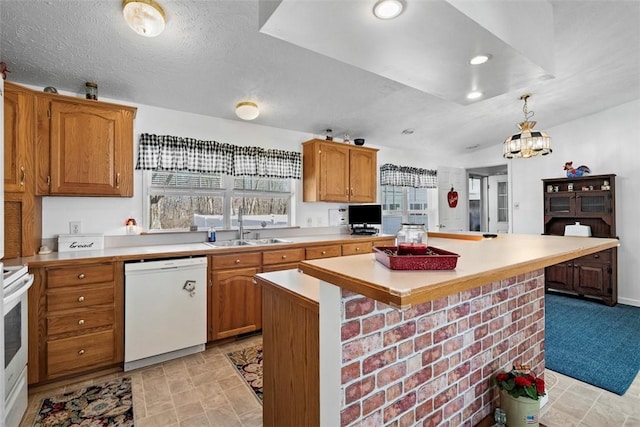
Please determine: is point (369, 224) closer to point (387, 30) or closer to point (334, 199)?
point (334, 199)

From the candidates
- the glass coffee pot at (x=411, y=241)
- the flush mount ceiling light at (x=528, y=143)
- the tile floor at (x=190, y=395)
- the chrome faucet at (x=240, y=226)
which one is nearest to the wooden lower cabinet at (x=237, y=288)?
the tile floor at (x=190, y=395)

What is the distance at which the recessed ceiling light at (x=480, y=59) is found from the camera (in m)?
1.63

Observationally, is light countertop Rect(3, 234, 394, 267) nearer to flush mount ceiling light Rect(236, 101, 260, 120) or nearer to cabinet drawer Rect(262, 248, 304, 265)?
cabinet drawer Rect(262, 248, 304, 265)

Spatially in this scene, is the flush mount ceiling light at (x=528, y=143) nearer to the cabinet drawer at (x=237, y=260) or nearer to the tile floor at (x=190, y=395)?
the cabinet drawer at (x=237, y=260)

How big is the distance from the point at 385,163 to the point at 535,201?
251 cm

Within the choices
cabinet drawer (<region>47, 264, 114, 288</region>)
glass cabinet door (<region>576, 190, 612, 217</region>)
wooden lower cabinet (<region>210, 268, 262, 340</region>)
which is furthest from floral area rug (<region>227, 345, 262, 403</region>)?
glass cabinet door (<region>576, 190, 612, 217</region>)

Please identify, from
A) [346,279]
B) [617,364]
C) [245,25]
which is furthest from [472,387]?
[245,25]

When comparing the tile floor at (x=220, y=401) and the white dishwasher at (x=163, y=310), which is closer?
the tile floor at (x=220, y=401)

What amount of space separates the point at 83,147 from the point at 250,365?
2.21 metres

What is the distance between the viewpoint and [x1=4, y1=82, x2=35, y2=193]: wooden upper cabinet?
2.13 metres

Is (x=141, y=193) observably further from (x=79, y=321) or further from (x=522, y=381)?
(x=522, y=381)

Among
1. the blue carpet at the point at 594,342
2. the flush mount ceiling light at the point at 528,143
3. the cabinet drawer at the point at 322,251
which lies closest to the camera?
the blue carpet at the point at 594,342

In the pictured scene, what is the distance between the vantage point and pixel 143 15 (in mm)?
1751

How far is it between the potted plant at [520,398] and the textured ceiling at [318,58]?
5.73ft
